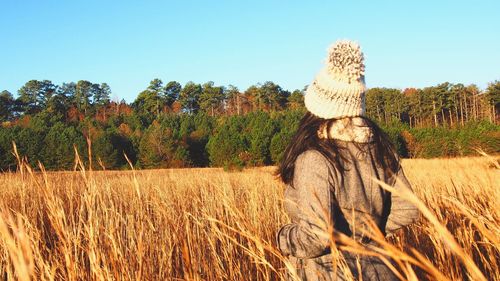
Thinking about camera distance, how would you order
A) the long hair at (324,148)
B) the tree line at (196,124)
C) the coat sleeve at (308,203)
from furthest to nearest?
the tree line at (196,124), the long hair at (324,148), the coat sleeve at (308,203)

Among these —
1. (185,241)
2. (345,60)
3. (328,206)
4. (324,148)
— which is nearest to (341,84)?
(345,60)

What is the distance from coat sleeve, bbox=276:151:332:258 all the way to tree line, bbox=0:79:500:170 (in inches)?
154

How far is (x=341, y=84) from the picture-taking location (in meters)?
1.35

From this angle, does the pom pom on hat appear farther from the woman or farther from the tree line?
the tree line

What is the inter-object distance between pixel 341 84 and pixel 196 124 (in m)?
45.0

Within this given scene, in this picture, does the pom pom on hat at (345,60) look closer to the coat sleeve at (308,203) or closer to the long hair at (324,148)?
the long hair at (324,148)

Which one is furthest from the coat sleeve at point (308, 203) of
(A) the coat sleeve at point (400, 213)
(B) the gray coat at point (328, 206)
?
(A) the coat sleeve at point (400, 213)

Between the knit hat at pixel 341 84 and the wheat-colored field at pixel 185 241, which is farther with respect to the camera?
the knit hat at pixel 341 84

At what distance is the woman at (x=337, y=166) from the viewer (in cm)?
121

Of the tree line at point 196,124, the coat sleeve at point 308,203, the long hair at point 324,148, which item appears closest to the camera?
the coat sleeve at point 308,203

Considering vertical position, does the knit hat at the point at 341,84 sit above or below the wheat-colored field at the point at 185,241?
above

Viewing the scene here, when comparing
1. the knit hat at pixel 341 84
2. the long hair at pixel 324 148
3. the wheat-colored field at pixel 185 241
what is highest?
the knit hat at pixel 341 84

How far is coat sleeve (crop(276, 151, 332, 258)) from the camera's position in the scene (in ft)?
3.80

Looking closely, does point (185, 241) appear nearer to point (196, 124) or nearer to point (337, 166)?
point (337, 166)
